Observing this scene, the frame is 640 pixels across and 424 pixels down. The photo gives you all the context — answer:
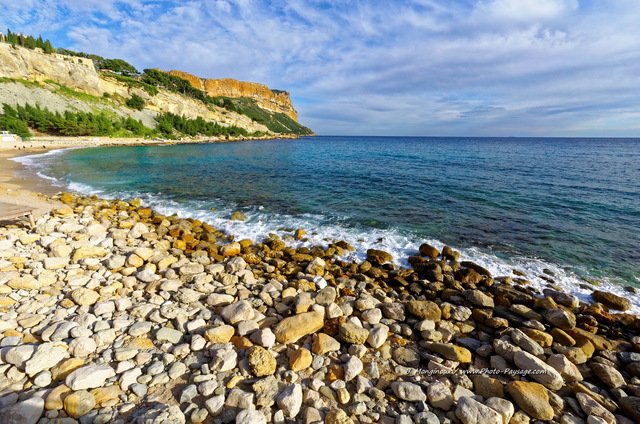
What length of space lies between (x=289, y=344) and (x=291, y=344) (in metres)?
0.04

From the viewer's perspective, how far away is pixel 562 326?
587 centimetres

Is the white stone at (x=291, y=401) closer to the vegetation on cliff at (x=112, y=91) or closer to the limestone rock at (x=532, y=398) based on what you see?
the limestone rock at (x=532, y=398)

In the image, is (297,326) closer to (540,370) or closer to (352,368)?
(352,368)

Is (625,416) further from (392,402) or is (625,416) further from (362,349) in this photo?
(362,349)

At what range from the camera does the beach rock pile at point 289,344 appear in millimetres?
3760

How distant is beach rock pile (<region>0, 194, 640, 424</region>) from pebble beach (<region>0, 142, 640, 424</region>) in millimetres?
26

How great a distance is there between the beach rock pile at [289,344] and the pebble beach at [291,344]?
1.0 inches

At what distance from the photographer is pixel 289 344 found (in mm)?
5020

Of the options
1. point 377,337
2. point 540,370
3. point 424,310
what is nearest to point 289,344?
point 377,337

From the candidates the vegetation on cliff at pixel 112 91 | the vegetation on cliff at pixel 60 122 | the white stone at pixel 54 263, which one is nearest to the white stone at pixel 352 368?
the white stone at pixel 54 263

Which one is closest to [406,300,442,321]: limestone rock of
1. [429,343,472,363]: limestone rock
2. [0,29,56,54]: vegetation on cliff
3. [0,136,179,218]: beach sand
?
[429,343,472,363]: limestone rock

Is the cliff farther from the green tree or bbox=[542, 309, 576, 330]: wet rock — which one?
bbox=[542, 309, 576, 330]: wet rock

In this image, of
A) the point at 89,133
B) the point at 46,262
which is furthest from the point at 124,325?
the point at 89,133

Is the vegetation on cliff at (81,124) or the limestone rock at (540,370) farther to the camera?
the vegetation on cliff at (81,124)
